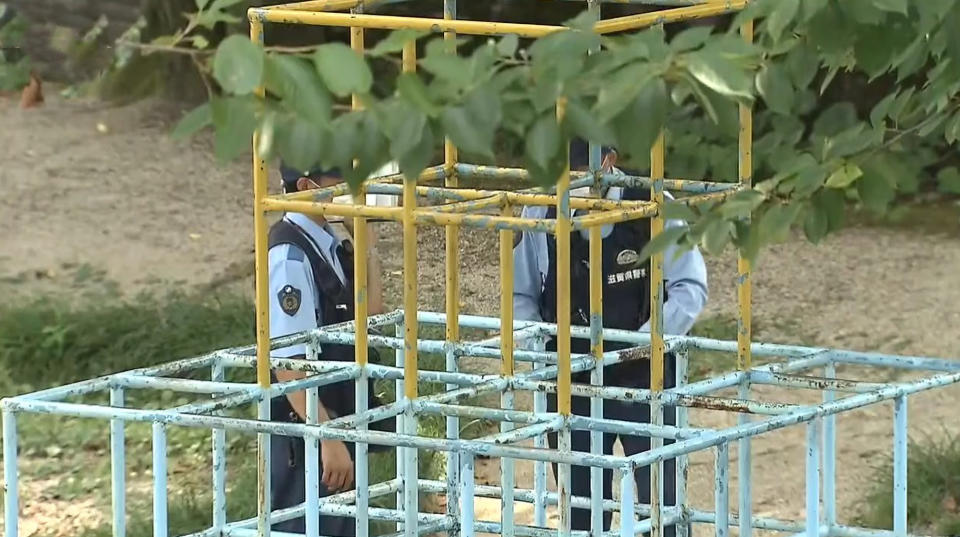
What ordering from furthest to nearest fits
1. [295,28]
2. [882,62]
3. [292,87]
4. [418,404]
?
[295,28] < [418,404] < [882,62] < [292,87]

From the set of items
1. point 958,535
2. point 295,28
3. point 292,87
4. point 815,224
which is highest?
point 295,28

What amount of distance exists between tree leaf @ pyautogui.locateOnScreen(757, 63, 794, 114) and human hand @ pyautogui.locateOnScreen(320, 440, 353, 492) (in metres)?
2.24

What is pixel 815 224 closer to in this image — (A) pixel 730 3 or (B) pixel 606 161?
(A) pixel 730 3

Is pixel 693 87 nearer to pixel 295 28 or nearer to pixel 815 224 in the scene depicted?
pixel 815 224

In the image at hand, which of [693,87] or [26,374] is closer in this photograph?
[693,87]

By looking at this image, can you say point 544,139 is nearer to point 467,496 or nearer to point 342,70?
point 342,70

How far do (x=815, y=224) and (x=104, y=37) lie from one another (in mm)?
10095

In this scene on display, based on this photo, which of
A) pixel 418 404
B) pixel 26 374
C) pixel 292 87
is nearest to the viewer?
pixel 292 87

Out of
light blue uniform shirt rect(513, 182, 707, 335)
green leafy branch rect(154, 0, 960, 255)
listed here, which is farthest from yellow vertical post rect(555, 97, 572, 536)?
light blue uniform shirt rect(513, 182, 707, 335)

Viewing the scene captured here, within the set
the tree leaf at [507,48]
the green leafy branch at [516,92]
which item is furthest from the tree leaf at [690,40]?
the tree leaf at [507,48]

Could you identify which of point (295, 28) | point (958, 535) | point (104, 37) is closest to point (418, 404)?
point (958, 535)

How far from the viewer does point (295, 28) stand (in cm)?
1095

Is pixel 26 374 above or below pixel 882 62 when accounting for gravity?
below

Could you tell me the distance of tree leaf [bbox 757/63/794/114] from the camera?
225 cm
